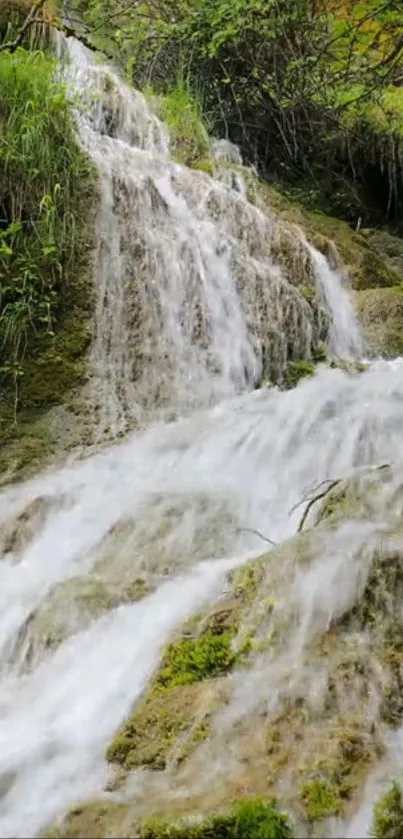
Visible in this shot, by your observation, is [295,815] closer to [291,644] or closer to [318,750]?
[318,750]

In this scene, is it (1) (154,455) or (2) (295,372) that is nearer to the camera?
(1) (154,455)

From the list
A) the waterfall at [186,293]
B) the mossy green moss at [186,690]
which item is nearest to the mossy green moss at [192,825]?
the mossy green moss at [186,690]

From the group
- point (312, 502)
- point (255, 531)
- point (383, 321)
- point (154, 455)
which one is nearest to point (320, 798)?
point (312, 502)

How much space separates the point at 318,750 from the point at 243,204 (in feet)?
17.0

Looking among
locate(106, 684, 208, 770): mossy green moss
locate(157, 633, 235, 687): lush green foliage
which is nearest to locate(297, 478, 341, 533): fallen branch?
locate(157, 633, 235, 687): lush green foliage

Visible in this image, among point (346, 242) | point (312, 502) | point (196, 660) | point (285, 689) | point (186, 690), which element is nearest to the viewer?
point (285, 689)

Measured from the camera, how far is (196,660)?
7.84 feet

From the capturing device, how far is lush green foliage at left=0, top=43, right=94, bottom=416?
5117 mm

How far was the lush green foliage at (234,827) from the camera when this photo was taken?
5.54ft

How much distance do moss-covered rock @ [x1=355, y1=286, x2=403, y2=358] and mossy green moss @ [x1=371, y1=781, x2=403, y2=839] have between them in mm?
4596

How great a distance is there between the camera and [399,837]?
5.71ft

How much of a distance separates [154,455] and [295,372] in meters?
1.40

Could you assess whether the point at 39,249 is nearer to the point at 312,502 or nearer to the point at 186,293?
the point at 186,293

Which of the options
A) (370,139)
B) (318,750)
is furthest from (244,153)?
(318,750)
